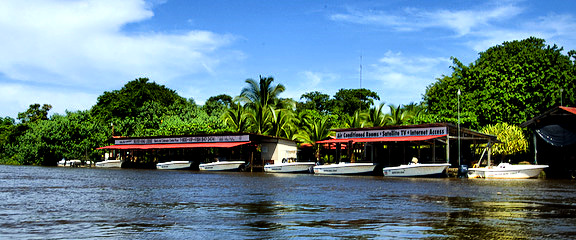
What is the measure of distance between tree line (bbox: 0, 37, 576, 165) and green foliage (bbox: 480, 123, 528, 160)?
1521 millimetres

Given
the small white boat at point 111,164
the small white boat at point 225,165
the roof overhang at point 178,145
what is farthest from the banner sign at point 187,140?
the small white boat at point 225,165

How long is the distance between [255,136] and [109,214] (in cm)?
3850

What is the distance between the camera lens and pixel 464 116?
47250 mm

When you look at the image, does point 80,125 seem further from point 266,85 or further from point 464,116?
point 464,116

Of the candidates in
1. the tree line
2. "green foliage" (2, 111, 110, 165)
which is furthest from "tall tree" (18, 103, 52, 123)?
"green foliage" (2, 111, 110, 165)

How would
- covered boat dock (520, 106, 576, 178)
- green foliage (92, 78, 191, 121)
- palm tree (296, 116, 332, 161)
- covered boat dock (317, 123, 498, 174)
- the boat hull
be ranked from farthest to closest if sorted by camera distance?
green foliage (92, 78, 191, 121) → palm tree (296, 116, 332, 161) → the boat hull → covered boat dock (317, 123, 498, 174) → covered boat dock (520, 106, 576, 178)

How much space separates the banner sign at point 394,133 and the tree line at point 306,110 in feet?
20.4

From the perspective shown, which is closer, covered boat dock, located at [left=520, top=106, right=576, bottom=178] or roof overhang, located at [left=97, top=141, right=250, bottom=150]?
covered boat dock, located at [left=520, top=106, right=576, bottom=178]

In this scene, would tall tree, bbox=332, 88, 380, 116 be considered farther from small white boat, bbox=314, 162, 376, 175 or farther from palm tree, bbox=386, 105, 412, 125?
small white boat, bbox=314, 162, 376, 175

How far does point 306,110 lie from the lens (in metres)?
66.9

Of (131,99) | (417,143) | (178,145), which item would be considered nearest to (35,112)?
(131,99)

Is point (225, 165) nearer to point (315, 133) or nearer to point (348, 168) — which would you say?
point (315, 133)

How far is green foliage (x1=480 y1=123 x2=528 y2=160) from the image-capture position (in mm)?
43625

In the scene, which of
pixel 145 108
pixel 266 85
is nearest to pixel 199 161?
pixel 266 85
